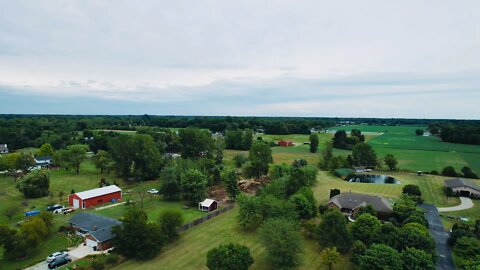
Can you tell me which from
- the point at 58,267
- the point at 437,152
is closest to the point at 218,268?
the point at 58,267

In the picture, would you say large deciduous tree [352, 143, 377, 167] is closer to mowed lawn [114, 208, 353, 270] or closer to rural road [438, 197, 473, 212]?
rural road [438, 197, 473, 212]

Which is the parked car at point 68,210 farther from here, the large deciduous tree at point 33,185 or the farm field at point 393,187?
the farm field at point 393,187

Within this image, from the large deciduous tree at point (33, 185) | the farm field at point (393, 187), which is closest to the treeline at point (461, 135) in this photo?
the farm field at point (393, 187)

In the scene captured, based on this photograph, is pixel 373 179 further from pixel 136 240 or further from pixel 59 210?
pixel 59 210

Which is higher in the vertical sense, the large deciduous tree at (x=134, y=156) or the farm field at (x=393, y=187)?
the large deciduous tree at (x=134, y=156)

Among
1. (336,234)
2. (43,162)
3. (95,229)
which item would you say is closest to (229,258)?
(336,234)

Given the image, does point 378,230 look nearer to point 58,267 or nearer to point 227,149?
point 58,267
